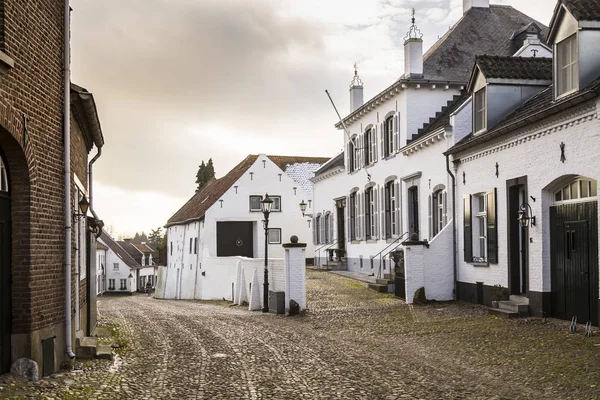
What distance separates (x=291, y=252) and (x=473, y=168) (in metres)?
5.61

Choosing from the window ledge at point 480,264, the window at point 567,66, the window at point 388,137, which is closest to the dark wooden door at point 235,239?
the window at point 388,137

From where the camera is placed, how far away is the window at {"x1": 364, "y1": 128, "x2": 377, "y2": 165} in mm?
29078

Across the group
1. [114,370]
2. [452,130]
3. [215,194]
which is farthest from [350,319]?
[215,194]

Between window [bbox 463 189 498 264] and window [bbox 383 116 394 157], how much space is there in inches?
301

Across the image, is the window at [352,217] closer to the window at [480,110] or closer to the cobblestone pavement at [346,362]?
the window at [480,110]

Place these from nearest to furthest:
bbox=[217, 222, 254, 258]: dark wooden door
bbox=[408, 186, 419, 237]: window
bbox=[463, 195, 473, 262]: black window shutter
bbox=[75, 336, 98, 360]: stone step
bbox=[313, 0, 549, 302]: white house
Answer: bbox=[75, 336, 98, 360]: stone step → bbox=[463, 195, 473, 262]: black window shutter → bbox=[313, 0, 549, 302]: white house → bbox=[408, 186, 419, 237]: window → bbox=[217, 222, 254, 258]: dark wooden door

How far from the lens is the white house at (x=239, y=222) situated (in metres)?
39.8

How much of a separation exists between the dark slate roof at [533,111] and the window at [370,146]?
816 centimetres

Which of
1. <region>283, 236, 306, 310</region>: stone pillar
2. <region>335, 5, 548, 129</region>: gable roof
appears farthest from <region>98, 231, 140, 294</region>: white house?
<region>283, 236, 306, 310</region>: stone pillar

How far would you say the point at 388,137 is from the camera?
2762 centimetres

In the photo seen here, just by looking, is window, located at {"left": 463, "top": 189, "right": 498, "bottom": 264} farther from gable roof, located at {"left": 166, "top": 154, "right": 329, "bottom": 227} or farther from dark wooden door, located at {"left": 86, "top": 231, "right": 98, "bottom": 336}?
gable roof, located at {"left": 166, "top": 154, "right": 329, "bottom": 227}

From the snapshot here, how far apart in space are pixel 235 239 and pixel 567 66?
2796cm

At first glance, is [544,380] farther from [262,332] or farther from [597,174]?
[262,332]

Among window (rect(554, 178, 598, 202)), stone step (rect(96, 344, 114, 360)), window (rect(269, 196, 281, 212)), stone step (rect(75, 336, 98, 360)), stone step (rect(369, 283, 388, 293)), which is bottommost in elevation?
stone step (rect(96, 344, 114, 360))
